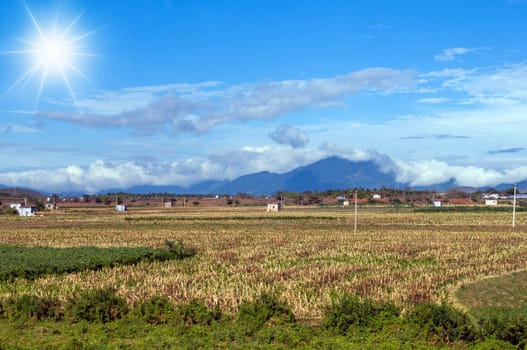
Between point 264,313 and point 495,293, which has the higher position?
point 264,313

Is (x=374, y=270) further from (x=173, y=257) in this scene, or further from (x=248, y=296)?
(x=173, y=257)

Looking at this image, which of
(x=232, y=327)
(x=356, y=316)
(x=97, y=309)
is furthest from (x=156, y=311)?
(x=356, y=316)

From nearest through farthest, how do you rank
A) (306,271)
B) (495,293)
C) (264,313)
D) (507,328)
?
(507,328)
(264,313)
(495,293)
(306,271)

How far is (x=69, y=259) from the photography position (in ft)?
93.8

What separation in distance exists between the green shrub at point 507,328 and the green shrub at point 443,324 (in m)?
0.33

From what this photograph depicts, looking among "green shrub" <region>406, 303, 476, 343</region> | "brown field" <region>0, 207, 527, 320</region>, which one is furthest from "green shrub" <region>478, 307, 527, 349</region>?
"brown field" <region>0, 207, 527, 320</region>

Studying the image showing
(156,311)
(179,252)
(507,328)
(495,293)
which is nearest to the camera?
(507,328)

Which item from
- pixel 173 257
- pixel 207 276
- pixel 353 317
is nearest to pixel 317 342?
pixel 353 317

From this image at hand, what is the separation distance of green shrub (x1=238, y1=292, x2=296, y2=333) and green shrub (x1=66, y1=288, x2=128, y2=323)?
141 inches

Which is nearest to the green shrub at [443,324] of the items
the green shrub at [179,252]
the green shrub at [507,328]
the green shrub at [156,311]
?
the green shrub at [507,328]

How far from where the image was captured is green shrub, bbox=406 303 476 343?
42.8 feet

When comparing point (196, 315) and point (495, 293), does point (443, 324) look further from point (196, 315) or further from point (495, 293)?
point (495, 293)

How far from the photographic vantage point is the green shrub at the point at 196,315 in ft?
49.5

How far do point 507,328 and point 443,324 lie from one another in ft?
4.66
